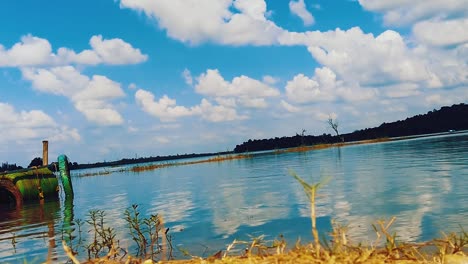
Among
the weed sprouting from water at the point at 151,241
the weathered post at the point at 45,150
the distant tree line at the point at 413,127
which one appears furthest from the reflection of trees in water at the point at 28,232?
the distant tree line at the point at 413,127

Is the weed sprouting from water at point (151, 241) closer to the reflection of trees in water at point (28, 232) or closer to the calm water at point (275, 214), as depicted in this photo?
the calm water at point (275, 214)

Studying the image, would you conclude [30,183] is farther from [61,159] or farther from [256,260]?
[256,260]

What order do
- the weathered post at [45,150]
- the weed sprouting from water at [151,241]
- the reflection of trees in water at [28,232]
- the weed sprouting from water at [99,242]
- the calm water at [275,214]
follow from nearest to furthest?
the weed sprouting from water at [151,241], the weed sprouting from water at [99,242], the calm water at [275,214], the reflection of trees in water at [28,232], the weathered post at [45,150]

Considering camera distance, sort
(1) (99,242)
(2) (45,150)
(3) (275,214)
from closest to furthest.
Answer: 1. (1) (99,242)
2. (3) (275,214)
3. (2) (45,150)

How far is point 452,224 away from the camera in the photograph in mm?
10438

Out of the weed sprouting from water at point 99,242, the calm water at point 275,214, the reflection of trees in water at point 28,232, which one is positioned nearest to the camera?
the weed sprouting from water at point 99,242

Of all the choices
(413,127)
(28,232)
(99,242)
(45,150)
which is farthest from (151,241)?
(413,127)

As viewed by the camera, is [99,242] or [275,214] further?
[275,214]

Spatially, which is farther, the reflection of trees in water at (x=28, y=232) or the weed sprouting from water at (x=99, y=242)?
the reflection of trees in water at (x=28, y=232)

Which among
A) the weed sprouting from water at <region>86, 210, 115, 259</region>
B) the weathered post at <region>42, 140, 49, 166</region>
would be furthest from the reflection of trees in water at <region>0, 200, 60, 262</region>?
the weathered post at <region>42, 140, 49, 166</region>

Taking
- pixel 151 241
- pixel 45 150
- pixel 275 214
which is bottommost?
pixel 275 214

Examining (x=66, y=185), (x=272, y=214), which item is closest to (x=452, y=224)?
(x=272, y=214)

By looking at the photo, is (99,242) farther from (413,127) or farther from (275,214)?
(413,127)

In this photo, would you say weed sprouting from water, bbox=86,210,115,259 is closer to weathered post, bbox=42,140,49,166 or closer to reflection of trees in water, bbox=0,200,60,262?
reflection of trees in water, bbox=0,200,60,262
